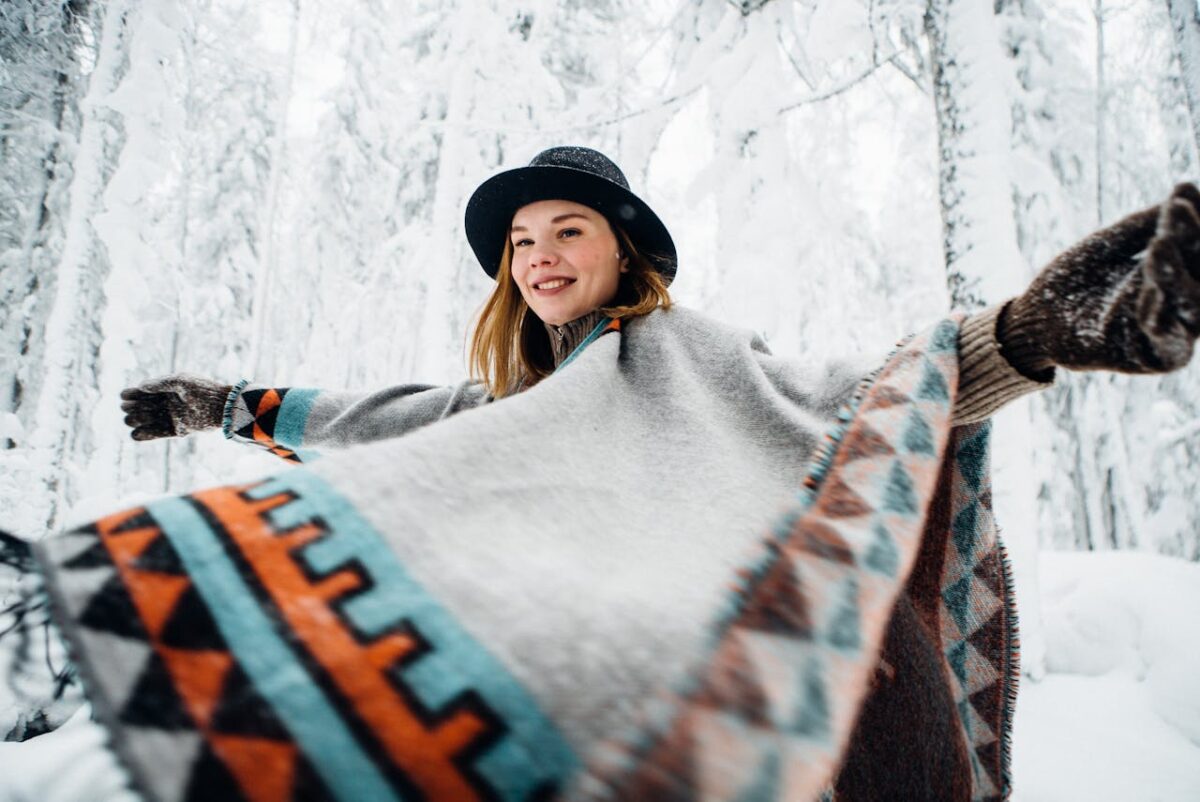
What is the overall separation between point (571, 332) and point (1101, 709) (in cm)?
428

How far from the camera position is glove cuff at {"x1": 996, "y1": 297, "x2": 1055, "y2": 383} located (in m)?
1.02

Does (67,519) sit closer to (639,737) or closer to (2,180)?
(2,180)

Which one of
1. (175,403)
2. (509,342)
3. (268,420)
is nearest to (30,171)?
(175,403)

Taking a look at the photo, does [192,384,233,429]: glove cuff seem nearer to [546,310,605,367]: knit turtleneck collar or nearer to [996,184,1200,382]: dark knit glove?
[546,310,605,367]: knit turtleneck collar

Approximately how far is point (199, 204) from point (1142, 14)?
1734cm

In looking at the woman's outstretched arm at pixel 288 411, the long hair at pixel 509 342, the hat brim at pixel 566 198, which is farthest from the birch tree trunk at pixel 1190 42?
the woman's outstretched arm at pixel 288 411

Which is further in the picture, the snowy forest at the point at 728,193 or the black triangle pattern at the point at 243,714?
the snowy forest at the point at 728,193

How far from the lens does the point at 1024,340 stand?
1.05 m

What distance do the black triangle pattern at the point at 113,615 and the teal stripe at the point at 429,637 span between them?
0.16 m

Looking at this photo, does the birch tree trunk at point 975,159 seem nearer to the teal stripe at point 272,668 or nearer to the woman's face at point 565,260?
the woman's face at point 565,260

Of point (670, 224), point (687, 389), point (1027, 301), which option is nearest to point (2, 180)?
point (670, 224)

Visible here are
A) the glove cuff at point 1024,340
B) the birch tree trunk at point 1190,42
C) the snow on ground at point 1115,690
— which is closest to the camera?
the glove cuff at point 1024,340

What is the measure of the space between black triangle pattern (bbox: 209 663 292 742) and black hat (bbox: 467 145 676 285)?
5.10 ft

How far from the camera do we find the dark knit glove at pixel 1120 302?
2.62 feet
